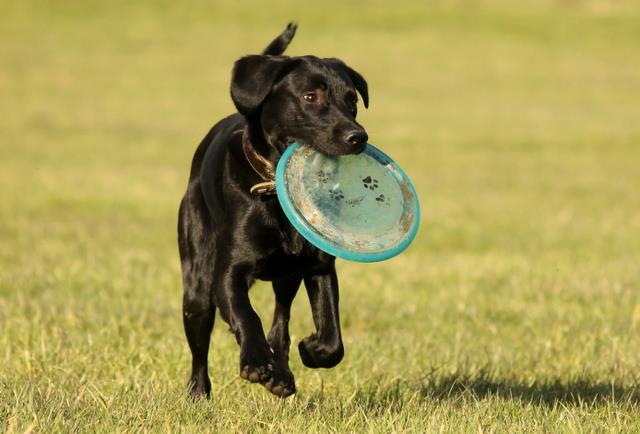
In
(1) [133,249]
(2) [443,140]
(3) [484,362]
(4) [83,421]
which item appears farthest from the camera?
(2) [443,140]

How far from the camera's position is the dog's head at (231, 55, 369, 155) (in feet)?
16.6

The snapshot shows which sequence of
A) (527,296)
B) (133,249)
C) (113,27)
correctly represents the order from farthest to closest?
(113,27) → (133,249) → (527,296)

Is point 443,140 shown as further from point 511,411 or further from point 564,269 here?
point 511,411

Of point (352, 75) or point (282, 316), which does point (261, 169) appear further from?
point (282, 316)

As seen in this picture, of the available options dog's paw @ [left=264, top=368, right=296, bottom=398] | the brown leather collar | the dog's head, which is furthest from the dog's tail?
dog's paw @ [left=264, top=368, right=296, bottom=398]

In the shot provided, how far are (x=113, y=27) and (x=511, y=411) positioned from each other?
44.2 meters

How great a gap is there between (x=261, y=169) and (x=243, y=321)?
0.72 meters

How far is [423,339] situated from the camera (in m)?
7.39

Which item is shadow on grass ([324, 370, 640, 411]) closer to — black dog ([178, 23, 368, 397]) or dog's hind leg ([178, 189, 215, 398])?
black dog ([178, 23, 368, 397])

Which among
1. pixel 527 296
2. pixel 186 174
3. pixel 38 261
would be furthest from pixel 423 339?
pixel 186 174

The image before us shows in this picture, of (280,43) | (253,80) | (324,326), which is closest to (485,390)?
(324,326)

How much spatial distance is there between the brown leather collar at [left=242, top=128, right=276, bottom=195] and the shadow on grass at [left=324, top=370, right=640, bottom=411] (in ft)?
3.44

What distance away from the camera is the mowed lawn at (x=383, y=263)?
488 centimetres

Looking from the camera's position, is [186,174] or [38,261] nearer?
[38,261]
